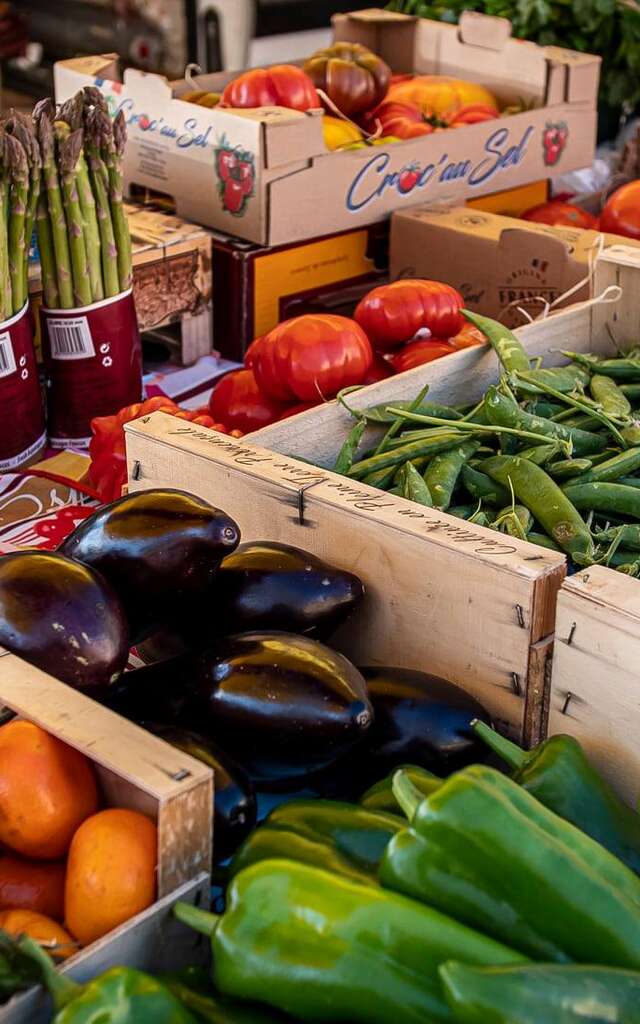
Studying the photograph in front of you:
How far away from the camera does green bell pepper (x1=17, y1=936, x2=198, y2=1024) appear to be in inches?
38.1

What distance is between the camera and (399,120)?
3.53 metres

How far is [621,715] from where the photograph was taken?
55.5 inches

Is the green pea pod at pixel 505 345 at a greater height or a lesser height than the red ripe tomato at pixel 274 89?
lesser

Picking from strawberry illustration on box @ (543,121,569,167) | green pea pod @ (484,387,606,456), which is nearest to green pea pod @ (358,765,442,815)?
green pea pod @ (484,387,606,456)

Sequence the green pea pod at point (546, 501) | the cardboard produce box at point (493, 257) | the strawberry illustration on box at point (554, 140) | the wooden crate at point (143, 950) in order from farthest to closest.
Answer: the strawberry illustration on box at point (554, 140)
the cardboard produce box at point (493, 257)
the green pea pod at point (546, 501)
the wooden crate at point (143, 950)

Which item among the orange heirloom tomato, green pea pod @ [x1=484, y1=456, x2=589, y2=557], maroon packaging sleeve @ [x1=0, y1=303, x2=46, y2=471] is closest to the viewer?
green pea pod @ [x1=484, y1=456, x2=589, y2=557]

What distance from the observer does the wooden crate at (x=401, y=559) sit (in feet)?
4.90

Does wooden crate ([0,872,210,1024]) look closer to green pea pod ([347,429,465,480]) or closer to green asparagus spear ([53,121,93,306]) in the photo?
green pea pod ([347,429,465,480])

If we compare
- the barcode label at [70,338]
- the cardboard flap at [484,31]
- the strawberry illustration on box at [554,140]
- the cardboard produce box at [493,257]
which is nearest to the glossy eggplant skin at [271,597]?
the barcode label at [70,338]

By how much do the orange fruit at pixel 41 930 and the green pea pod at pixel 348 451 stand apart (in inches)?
37.1

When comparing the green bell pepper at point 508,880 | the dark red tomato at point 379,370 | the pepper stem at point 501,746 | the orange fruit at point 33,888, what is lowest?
the dark red tomato at point 379,370

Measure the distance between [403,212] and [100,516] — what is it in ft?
6.57

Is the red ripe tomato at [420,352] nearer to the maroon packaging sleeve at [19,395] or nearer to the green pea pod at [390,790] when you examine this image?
the maroon packaging sleeve at [19,395]

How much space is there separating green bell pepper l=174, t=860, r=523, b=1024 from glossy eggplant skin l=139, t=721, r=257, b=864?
0.22 m
